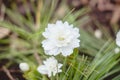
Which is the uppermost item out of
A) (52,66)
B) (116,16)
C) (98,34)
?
(116,16)

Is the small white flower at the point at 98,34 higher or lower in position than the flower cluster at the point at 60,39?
higher

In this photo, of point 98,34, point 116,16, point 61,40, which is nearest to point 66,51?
point 61,40

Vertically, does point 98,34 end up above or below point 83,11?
below

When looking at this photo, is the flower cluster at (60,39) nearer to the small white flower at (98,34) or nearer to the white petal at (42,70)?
the white petal at (42,70)

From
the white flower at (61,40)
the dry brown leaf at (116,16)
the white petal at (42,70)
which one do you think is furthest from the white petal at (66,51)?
the dry brown leaf at (116,16)

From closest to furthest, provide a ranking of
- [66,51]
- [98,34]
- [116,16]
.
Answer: [66,51], [98,34], [116,16]

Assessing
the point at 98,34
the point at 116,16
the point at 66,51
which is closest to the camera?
the point at 66,51

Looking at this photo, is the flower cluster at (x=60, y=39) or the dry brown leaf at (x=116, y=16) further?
the dry brown leaf at (x=116, y=16)

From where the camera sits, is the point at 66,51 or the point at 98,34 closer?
the point at 66,51

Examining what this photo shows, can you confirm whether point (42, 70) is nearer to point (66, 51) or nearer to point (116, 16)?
point (66, 51)
